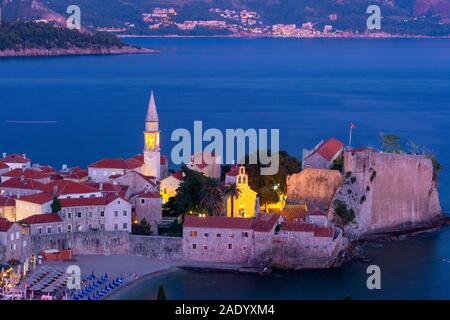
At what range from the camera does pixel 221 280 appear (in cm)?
2612

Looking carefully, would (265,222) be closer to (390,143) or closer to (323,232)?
(323,232)

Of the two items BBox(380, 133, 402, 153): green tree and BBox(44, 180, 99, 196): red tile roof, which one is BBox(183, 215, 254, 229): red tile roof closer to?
BBox(44, 180, 99, 196): red tile roof

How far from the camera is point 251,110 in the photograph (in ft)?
240

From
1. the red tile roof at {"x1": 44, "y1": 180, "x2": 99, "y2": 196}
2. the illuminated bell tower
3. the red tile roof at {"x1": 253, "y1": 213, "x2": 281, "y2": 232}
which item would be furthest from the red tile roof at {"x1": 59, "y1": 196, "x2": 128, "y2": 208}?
the illuminated bell tower

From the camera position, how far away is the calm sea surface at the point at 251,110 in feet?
87.6

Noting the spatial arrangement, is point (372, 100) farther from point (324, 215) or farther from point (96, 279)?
point (96, 279)

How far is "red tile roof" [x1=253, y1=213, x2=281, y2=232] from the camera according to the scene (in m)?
27.2

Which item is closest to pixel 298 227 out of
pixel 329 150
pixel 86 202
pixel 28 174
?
pixel 86 202

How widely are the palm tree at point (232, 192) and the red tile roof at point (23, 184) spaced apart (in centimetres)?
563

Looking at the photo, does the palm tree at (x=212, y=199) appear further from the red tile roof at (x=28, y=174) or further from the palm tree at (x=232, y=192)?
the red tile roof at (x=28, y=174)

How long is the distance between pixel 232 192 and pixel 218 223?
2.04 m

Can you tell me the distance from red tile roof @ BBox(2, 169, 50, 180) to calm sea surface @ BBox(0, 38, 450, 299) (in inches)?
292
